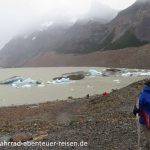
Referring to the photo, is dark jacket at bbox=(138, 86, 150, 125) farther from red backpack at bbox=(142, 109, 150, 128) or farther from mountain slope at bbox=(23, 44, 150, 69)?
mountain slope at bbox=(23, 44, 150, 69)

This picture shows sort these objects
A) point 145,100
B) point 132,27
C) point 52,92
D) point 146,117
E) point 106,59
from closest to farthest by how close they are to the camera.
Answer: point 145,100, point 146,117, point 52,92, point 106,59, point 132,27

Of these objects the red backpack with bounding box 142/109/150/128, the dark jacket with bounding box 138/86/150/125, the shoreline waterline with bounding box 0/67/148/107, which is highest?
the shoreline waterline with bounding box 0/67/148/107

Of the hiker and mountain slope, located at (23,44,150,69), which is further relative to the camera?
mountain slope, located at (23,44,150,69)

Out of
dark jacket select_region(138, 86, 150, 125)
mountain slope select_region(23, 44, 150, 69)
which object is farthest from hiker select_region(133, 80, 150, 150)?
mountain slope select_region(23, 44, 150, 69)

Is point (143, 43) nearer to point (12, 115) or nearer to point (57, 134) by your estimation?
point (12, 115)

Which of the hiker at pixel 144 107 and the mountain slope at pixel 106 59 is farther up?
the mountain slope at pixel 106 59

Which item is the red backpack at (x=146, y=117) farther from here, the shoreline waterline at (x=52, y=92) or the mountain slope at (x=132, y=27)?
the mountain slope at (x=132, y=27)

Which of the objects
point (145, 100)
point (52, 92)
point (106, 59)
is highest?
point (106, 59)

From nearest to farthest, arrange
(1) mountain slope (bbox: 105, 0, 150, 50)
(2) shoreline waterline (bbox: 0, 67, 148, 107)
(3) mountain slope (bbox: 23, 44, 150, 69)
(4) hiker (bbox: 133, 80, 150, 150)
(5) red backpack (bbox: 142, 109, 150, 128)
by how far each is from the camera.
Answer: (4) hiker (bbox: 133, 80, 150, 150), (5) red backpack (bbox: 142, 109, 150, 128), (2) shoreline waterline (bbox: 0, 67, 148, 107), (3) mountain slope (bbox: 23, 44, 150, 69), (1) mountain slope (bbox: 105, 0, 150, 50)

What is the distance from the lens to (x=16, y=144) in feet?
42.9

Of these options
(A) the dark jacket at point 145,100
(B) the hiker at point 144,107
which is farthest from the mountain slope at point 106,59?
(A) the dark jacket at point 145,100

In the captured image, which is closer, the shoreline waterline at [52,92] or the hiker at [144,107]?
the hiker at [144,107]

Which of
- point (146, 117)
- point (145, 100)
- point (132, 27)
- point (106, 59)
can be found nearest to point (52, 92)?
point (146, 117)

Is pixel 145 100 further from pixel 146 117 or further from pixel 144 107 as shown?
pixel 146 117
